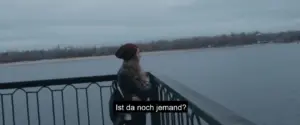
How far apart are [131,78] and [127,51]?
0.79ft

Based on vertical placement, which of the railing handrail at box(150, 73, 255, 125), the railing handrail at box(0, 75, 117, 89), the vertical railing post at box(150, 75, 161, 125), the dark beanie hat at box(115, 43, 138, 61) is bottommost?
the vertical railing post at box(150, 75, 161, 125)

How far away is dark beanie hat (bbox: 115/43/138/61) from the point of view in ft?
11.8

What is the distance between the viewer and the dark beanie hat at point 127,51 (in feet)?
11.8

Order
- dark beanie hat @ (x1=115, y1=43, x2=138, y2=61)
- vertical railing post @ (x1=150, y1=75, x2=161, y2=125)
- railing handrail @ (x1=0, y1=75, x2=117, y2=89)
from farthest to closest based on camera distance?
1. railing handrail @ (x1=0, y1=75, x2=117, y2=89)
2. vertical railing post @ (x1=150, y1=75, x2=161, y2=125)
3. dark beanie hat @ (x1=115, y1=43, x2=138, y2=61)

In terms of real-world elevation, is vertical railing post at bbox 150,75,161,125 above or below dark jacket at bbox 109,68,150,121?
below

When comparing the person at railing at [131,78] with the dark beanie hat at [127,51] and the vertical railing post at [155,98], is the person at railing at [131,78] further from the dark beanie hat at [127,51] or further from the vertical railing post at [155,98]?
the vertical railing post at [155,98]

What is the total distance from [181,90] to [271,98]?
3802 centimetres

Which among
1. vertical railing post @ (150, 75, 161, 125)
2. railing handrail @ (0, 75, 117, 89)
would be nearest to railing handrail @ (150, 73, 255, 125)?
vertical railing post @ (150, 75, 161, 125)

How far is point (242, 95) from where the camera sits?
4025 centimetres

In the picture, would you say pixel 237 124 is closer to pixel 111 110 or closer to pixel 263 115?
pixel 111 110

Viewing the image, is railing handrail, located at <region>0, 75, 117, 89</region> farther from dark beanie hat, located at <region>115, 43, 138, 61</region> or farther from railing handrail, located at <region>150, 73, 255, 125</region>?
railing handrail, located at <region>150, 73, 255, 125</region>

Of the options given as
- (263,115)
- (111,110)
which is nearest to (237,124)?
(111,110)

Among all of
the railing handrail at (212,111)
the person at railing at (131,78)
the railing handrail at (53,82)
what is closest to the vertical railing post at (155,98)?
the person at railing at (131,78)

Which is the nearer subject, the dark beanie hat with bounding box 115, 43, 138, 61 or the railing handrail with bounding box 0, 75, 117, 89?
the dark beanie hat with bounding box 115, 43, 138, 61
